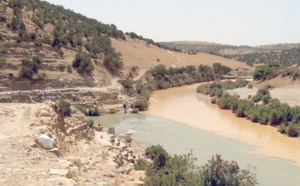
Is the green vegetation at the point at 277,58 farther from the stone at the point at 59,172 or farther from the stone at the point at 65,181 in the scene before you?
the stone at the point at 65,181

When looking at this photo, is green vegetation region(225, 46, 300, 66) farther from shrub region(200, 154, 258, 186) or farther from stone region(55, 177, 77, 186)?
stone region(55, 177, 77, 186)

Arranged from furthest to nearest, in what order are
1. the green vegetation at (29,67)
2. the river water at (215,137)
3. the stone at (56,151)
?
the green vegetation at (29,67) → the river water at (215,137) → the stone at (56,151)

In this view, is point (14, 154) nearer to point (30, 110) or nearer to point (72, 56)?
point (30, 110)

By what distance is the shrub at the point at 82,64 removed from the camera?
34125 mm

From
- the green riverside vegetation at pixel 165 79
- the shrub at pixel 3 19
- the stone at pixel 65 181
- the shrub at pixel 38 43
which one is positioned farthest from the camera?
the green riverside vegetation at pixel 165 79

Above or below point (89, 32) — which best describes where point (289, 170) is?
below

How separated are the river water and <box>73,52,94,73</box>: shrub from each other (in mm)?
7207

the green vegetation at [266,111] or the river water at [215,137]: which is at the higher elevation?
the green vegetation at [266,111]

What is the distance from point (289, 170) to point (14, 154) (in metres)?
11.8

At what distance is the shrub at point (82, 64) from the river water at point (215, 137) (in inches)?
284

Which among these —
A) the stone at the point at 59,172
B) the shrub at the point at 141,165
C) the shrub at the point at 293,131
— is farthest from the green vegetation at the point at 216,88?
the stone at the point at 59,172

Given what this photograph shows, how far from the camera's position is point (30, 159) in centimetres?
988

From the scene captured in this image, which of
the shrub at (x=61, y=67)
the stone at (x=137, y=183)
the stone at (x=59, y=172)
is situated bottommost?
the stone at (x=137, y=183)

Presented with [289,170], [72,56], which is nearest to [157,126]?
[289,170]
